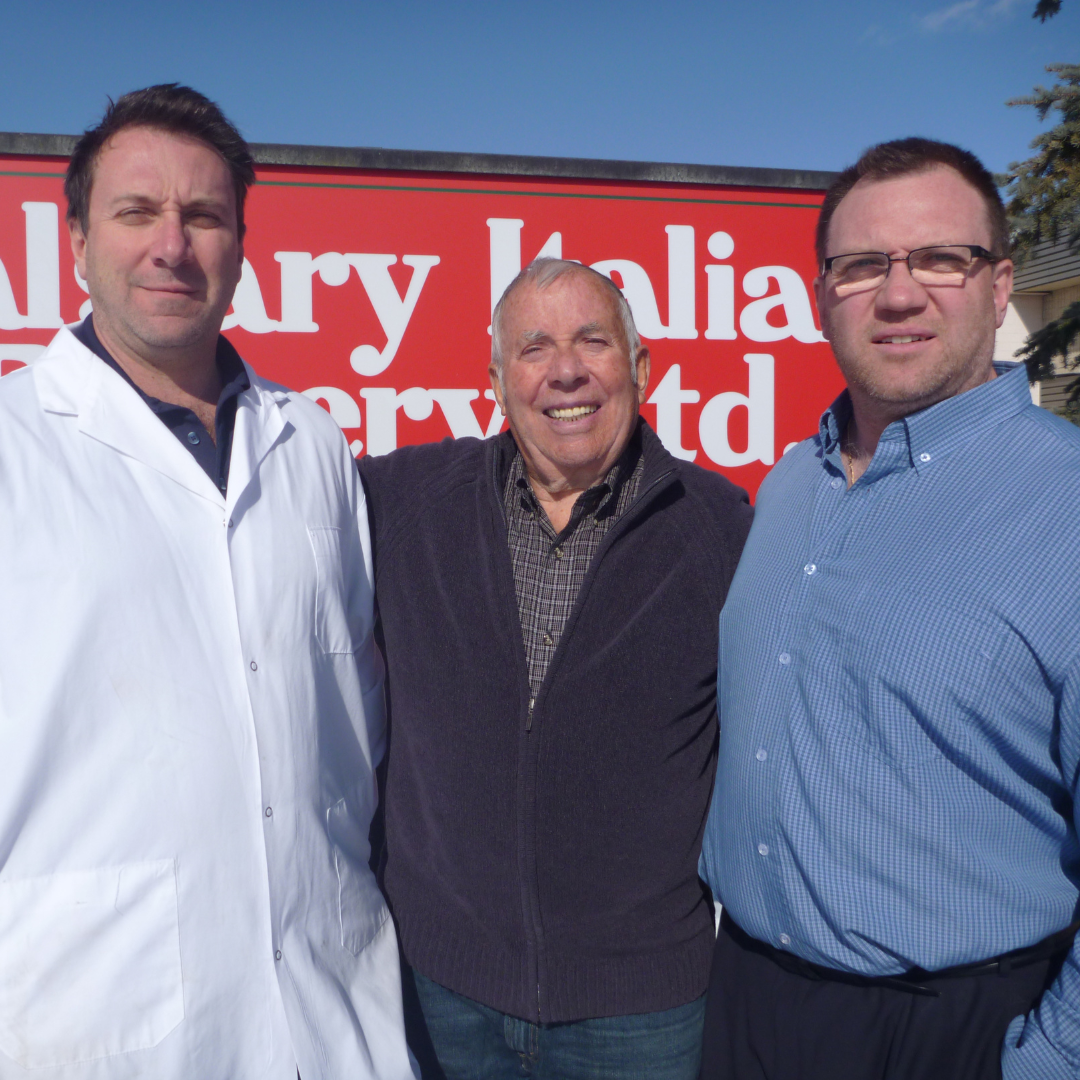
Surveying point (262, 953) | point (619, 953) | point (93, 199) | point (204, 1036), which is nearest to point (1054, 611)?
point (619, 953)

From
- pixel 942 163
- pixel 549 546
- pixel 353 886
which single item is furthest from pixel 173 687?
pixel 942 163

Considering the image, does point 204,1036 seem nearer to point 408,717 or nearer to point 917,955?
point 408,717

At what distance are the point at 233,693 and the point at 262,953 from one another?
489 mm

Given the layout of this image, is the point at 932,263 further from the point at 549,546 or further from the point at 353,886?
the point at 353,886

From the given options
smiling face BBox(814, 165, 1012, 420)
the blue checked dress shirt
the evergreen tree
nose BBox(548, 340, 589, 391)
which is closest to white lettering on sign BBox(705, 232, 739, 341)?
nose BBox(548, 340, 589, 391)

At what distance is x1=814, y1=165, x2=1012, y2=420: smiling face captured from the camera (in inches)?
Answer: 64.2

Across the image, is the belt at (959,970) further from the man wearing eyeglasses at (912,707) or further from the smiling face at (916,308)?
the smiling face at (916,308)

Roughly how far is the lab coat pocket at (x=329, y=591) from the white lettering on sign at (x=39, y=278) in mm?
1567

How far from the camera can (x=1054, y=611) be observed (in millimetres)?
1387

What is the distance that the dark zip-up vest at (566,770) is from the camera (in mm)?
1827

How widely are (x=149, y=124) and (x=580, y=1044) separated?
210 centimetres

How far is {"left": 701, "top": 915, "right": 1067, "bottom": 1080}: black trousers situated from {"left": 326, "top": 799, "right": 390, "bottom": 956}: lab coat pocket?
30.3 inches

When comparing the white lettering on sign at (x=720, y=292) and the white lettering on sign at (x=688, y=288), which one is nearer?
the white lettering on sign at (x=688, y=288)

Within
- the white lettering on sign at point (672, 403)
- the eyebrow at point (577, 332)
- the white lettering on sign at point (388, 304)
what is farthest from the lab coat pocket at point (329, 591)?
the white lettering on sign at point (672, 403)
